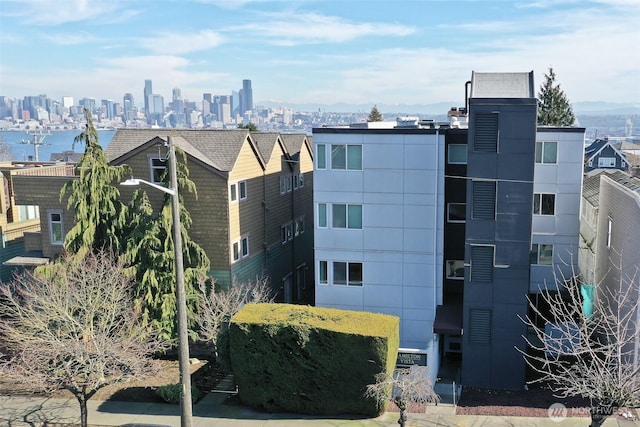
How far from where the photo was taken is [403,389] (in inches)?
663

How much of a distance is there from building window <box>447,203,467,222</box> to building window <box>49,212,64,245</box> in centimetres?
1819

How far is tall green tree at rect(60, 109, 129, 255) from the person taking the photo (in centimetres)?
2370

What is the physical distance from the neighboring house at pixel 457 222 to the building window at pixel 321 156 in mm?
54

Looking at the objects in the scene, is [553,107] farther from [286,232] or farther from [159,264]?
[159,264]

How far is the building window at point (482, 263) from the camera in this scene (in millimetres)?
23188

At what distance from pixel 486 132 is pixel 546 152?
429cm

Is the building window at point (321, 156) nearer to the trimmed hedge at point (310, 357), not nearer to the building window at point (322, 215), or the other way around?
the building window at point (322, 215)

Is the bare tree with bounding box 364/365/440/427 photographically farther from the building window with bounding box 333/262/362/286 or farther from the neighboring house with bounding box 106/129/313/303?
the neighboring house with bounding box 106/129/313/303

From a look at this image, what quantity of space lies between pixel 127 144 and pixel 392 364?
17118 millimetres

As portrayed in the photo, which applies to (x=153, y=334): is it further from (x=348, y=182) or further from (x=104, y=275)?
(x=348, y=182)

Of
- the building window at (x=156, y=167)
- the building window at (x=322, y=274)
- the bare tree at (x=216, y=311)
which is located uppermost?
the building window at (x=156, y=167)

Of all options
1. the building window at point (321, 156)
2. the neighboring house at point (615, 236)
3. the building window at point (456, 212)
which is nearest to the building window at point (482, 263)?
the building window at point (456, 212)

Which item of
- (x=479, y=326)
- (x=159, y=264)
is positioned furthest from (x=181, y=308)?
(x=479, y=326)

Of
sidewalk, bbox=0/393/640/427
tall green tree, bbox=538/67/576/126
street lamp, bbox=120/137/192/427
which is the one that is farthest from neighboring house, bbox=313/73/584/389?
tall green tree, bbox=538/67/576/126
